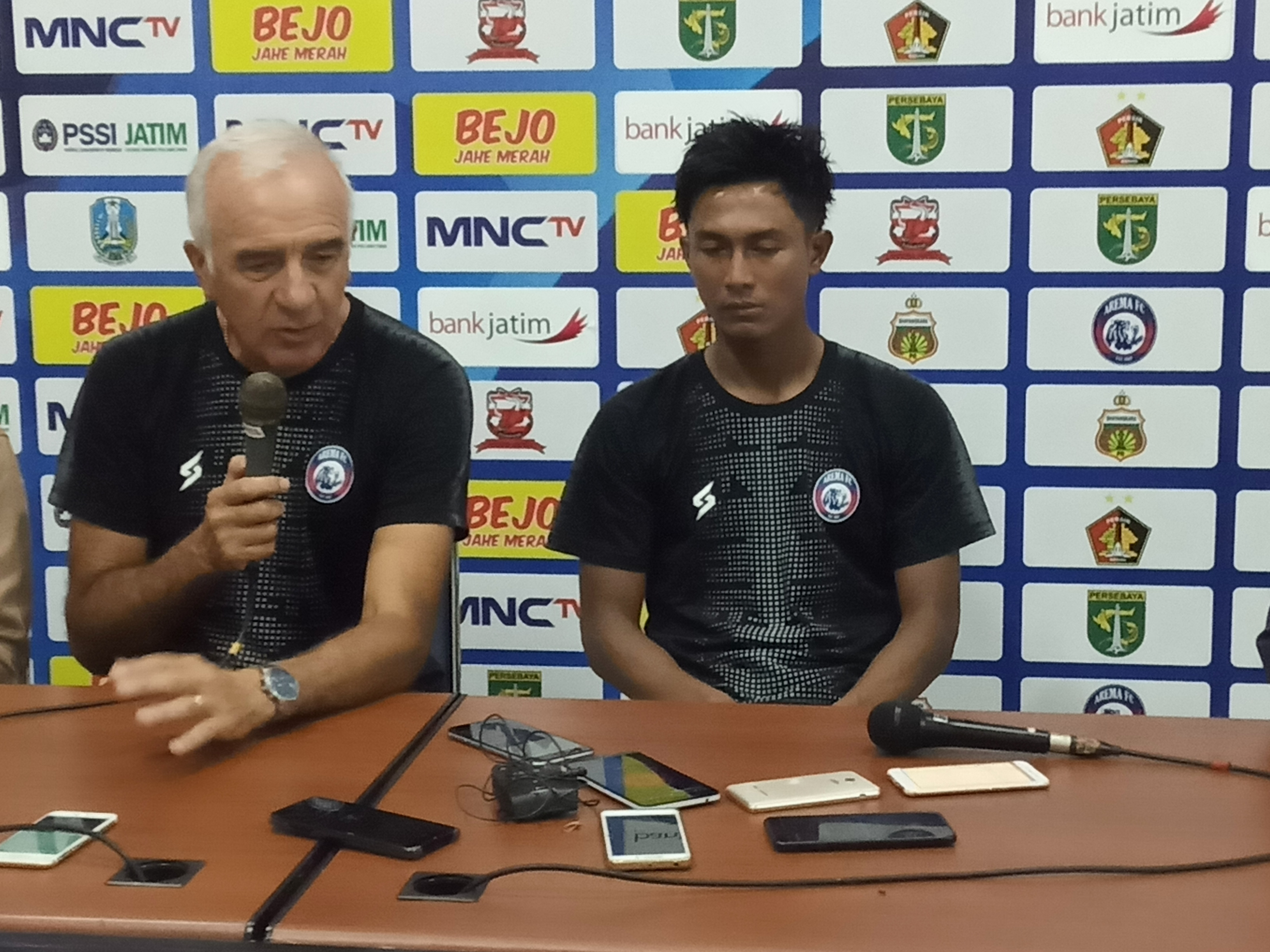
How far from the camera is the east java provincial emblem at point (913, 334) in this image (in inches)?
95.0

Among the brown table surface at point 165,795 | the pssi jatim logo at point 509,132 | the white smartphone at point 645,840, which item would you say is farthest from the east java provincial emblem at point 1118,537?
the white smartphone at point 645,840

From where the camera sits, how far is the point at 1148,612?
2438mm

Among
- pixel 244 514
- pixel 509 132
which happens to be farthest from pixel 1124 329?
pixel 244 514

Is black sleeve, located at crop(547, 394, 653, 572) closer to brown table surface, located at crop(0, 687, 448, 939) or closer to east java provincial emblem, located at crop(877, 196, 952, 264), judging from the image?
brown table surface, located at crop(0, 687, 448, 939)

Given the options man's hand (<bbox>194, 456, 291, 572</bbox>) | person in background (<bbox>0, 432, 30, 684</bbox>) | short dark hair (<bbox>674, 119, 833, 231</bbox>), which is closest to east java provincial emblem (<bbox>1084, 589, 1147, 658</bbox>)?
short dark hair (<bbox>674, 119, 833, 231</bbox>)

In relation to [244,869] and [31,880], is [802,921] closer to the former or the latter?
[244,869]

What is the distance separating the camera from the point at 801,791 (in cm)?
105

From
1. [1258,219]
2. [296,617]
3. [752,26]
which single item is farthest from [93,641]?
[1258,219]

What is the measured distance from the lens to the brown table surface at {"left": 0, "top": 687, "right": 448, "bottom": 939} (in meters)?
0.85

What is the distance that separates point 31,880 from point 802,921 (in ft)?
1.81

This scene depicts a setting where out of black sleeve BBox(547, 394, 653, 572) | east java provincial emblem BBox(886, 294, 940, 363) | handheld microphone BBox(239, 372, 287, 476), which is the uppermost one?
east java provincial emblem BBox(886, 294, 940, 363)

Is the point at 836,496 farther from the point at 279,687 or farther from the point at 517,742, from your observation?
the point at 279,687

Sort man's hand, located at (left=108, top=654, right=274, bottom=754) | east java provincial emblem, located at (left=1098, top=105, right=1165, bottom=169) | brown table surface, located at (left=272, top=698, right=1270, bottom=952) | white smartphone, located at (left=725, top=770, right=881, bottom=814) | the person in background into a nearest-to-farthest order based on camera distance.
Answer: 1. brown table surface, located at (left=272, top=698, right=1270, bottom=952)
2. white smartphone, located at (left=725, top=770, right=881, bottom=814)
3. man's hand, located at (left=108, top=654, right=274, bottom=754)
4. the person in background
5. east java provincial emblem, located at (left=1098, top=105, right=1165, bottom=169)

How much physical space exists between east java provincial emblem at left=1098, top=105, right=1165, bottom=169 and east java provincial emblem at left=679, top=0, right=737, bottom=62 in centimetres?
72
